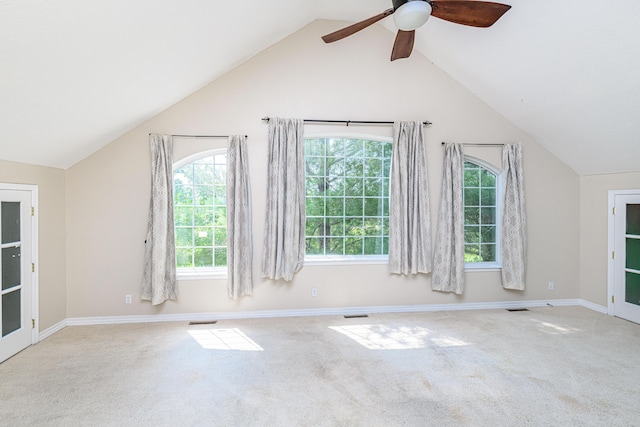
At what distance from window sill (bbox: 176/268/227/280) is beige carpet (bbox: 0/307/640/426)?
568 millimetres

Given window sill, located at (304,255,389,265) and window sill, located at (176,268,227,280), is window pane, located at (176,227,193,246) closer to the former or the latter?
window sill, located at (176,268,227,280)

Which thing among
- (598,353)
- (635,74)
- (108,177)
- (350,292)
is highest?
(635,74)

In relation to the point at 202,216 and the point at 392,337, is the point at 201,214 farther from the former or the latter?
the point at 392,337

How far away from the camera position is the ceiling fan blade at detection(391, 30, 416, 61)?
2828mm

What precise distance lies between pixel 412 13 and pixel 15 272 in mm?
4173

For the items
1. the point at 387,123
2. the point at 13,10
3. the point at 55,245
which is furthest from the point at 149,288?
the point at 387,123

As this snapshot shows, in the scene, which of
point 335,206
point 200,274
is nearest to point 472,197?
point 335,206

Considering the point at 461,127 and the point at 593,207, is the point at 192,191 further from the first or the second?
the point at 593,207

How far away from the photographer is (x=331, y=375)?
8.83ft

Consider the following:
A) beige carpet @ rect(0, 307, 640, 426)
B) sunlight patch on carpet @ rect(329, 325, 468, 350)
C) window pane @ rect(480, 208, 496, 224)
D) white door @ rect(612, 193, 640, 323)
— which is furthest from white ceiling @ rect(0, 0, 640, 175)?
sunlight patch on carpet @ rect(329, 325, 468, 350)

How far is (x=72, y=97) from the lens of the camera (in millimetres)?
2646

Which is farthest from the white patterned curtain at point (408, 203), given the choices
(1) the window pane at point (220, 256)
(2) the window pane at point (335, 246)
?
(1) the window pane at point (220, 256)

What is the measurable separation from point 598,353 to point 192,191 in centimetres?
466

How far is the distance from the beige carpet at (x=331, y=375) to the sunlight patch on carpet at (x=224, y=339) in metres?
0.02
